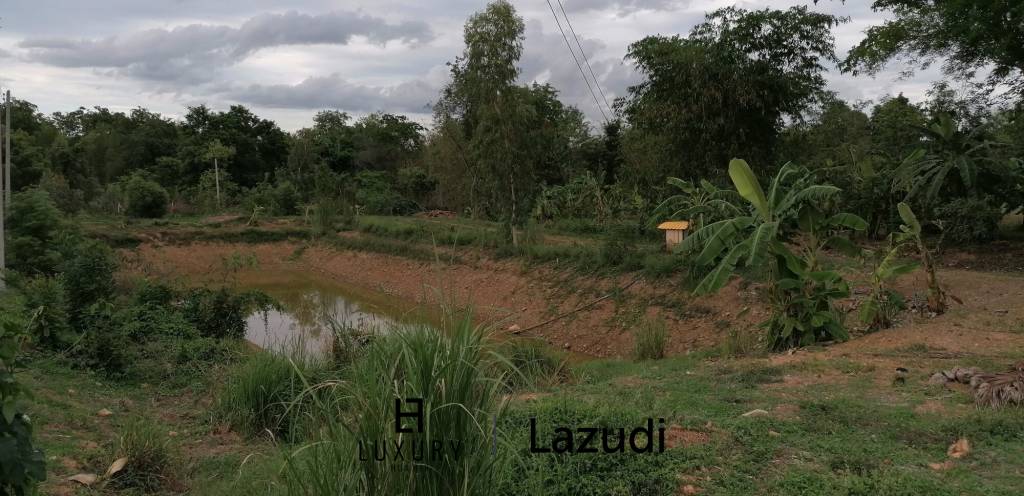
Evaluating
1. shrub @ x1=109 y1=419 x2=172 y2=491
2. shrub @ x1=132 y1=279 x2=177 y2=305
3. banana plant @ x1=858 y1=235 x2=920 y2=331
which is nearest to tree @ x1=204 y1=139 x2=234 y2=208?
shrub @ x1=132 y1=279 x2=177 y2=305

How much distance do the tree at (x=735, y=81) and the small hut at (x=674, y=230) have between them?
67.4 inches

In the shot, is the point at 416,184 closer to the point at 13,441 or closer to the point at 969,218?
the point at 969,218

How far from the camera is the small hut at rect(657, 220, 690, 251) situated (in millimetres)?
13820

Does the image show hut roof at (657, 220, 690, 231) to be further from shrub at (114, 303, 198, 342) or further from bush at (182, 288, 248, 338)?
shrub at (114, 303, 198, 342)

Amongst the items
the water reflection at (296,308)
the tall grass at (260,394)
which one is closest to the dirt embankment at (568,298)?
the water reflection at (296,308)

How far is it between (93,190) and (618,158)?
2370 centimetres

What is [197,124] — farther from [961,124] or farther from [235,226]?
[961,124]

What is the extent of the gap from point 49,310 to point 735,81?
12350 mm

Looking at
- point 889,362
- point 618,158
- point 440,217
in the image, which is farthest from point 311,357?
point 440,217

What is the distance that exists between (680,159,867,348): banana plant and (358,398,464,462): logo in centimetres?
558

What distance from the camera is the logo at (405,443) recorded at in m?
2.45

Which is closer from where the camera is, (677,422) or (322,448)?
(322,448)

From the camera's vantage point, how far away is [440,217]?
28594mm

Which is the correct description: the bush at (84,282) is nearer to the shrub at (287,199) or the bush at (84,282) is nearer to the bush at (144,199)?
the bush at (144,199)
